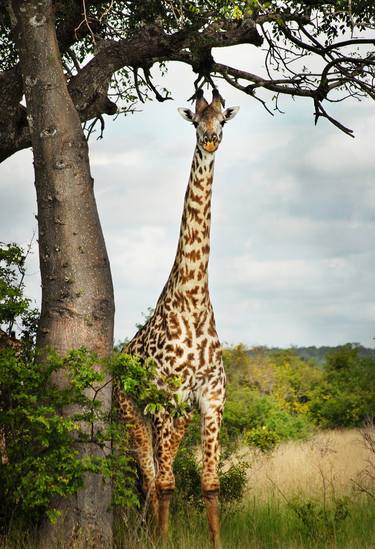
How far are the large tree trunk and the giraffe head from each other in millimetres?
1183

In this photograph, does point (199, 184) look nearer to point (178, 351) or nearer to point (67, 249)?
point (67, 249)

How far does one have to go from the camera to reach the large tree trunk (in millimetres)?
8906

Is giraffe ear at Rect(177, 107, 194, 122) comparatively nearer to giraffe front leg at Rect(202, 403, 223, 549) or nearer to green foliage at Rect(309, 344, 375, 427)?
giraffe front leg at Rect(202, 403, 223, 549)

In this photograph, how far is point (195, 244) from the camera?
32.0 ft

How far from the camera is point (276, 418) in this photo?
24.7 meters

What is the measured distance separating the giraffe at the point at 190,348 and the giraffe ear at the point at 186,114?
1 cm

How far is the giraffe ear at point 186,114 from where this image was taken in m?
9.71

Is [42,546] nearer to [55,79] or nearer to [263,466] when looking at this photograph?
[55,79]

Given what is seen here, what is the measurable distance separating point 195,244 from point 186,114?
1340 mm

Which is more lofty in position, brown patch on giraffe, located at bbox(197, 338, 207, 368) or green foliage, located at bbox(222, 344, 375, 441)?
green foliage, located at bbox(222, 344, 375, 441)

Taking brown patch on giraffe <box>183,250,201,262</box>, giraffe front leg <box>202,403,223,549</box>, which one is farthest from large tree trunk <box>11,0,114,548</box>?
giraffe front leg <box>202,403,223,549</box>

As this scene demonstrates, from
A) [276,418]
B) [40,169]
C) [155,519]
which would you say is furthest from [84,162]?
[276,418]

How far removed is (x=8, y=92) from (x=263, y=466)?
27.7 feet

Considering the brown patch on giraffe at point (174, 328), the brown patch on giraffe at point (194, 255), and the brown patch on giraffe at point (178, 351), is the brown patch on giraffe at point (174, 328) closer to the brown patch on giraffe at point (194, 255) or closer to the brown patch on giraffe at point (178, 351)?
the brown patch on giraffe at point (178, 351)
